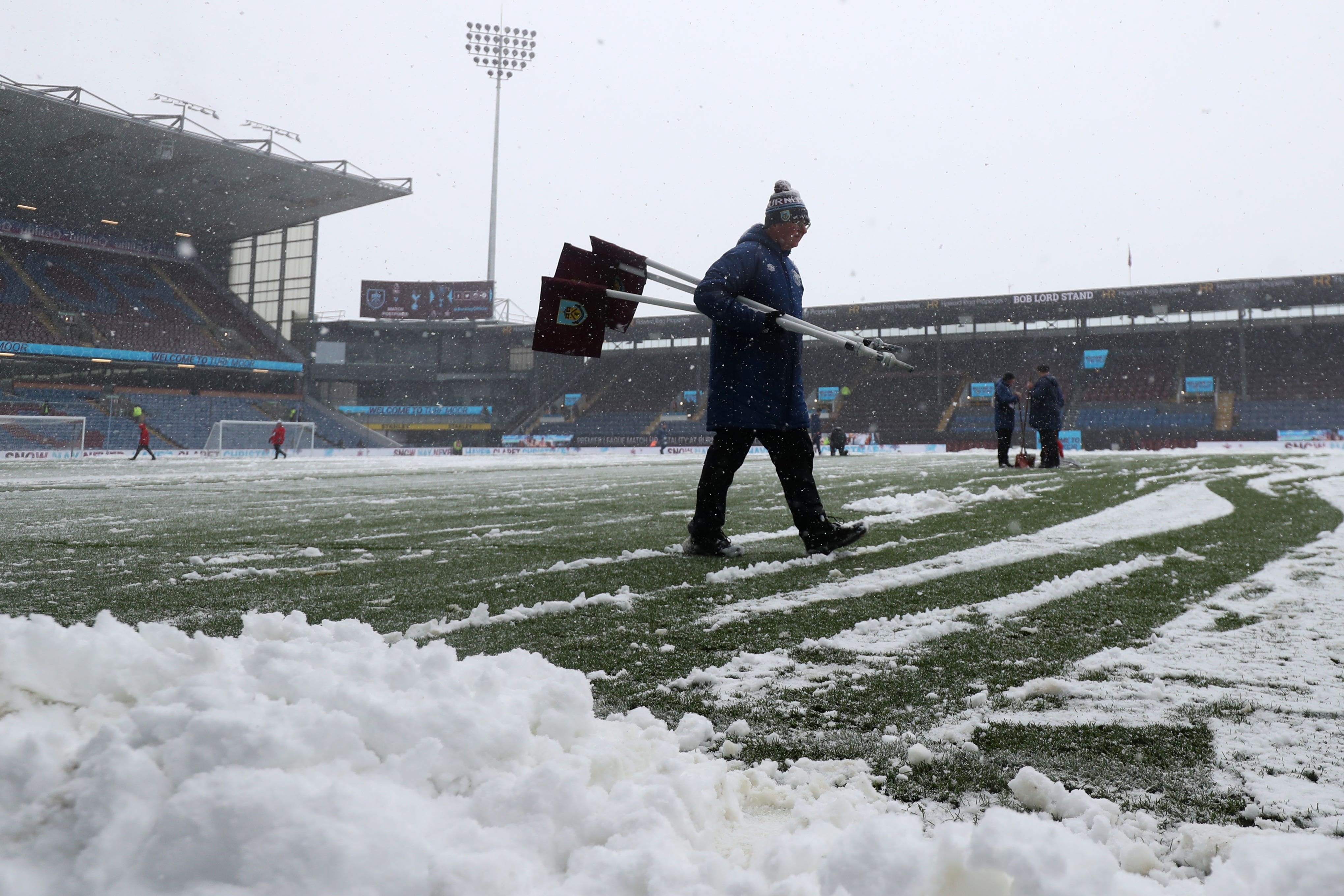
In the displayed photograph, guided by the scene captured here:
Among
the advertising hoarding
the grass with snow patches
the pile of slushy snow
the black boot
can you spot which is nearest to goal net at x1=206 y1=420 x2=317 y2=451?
the grass with snow patches

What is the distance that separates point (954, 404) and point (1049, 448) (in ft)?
84.9

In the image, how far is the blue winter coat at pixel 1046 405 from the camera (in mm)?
10898

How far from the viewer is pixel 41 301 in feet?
109

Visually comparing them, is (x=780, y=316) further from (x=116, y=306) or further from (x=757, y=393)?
(x=116, y=306)

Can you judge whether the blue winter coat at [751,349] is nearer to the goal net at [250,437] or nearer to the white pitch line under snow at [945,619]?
the white pitch line under snow at [945,619]

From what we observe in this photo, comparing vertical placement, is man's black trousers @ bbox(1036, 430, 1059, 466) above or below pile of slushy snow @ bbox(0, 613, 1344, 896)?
above

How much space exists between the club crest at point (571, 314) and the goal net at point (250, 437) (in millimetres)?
28705

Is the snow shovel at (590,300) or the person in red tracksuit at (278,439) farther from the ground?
the snow shovel at (590,300)

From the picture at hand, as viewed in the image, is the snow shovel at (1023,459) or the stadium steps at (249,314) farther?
the stadium steps at (249,314)

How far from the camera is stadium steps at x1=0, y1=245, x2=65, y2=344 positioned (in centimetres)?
3212

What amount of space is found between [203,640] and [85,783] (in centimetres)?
38

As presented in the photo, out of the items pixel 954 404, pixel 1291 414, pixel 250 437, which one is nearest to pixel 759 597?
pixel 250 437

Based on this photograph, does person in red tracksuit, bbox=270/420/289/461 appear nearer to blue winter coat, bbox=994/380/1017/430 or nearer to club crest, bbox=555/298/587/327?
blue winter coat, bbox=994/380/1017/430

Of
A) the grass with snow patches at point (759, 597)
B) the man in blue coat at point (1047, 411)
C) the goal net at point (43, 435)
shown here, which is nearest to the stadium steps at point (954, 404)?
the man in blue coat at point (1047, 411)
